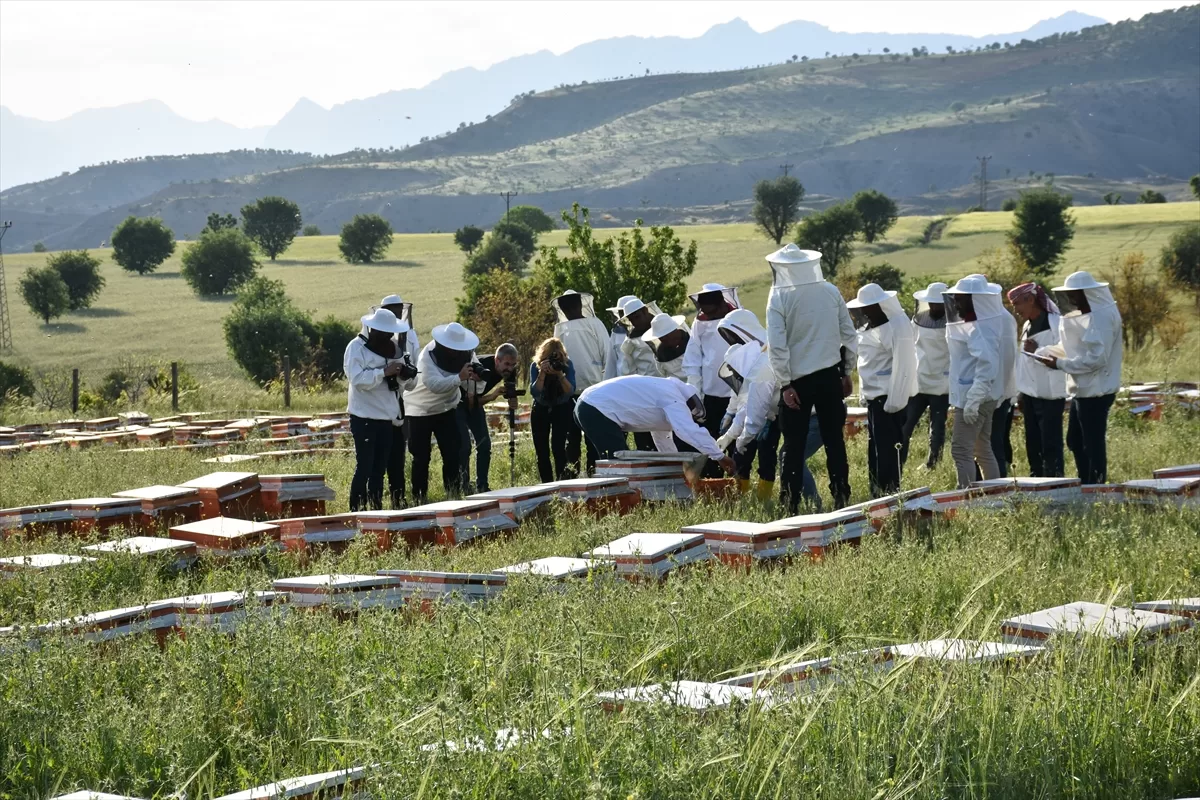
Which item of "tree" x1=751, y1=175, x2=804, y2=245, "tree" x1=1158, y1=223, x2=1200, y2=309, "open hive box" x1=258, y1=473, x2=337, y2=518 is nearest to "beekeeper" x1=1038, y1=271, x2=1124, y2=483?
"open hive box" x1=258, y1=473, x2=337, y2=518

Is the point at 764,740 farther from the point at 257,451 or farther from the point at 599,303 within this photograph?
the point at 599,303

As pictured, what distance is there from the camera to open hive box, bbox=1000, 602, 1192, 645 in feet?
17.5

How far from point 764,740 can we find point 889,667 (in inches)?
40.1

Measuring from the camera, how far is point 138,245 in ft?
342

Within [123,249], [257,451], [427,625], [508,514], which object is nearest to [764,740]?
[427,625]

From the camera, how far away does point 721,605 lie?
249 inches

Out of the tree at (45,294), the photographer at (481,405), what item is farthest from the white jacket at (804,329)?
the tree at (45,294)

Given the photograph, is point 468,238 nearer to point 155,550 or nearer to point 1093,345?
point 1093,345

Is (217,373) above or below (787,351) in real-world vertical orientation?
below

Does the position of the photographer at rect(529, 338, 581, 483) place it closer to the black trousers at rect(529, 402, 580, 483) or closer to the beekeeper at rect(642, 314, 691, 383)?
the black trousers at rect(529, 402, 580, 483)

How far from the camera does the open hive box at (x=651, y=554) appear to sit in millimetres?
7160

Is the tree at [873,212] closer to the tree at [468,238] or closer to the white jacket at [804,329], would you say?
the tree at [468,238]

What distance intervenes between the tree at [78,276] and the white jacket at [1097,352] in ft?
253

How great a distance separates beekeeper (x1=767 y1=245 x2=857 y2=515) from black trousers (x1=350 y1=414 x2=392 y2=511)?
373 centimetres
